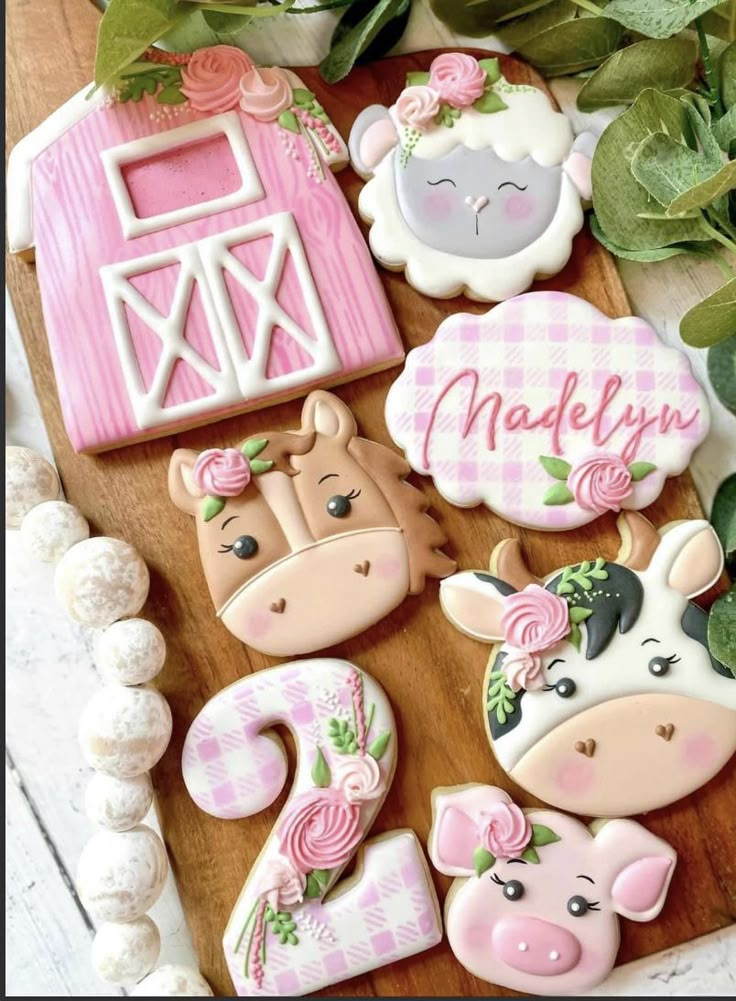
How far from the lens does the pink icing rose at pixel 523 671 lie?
1100 millimetres

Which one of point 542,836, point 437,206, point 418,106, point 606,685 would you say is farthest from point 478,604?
point 418,106

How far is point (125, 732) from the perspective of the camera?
1082mm

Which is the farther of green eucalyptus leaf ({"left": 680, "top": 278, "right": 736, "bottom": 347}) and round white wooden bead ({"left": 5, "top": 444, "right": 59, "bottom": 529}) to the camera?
round white wooden bead ({"left": 5, "top": 444, "right": 59, "bottom": 529})

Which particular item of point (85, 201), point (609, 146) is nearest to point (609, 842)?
point (609, 146)

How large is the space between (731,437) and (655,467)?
138mm

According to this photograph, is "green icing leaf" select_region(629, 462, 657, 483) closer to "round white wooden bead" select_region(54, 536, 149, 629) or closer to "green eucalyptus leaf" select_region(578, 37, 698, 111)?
"green eucalyptus leaf" select_region(578, 37, 698, 111)

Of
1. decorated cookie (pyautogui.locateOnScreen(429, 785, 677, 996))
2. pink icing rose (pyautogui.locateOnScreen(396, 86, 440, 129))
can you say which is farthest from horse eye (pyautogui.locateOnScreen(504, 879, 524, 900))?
pink icing rose (pyautogui.locateOnScreen(396, 86, 440, 129))

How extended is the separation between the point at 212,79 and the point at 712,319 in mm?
654

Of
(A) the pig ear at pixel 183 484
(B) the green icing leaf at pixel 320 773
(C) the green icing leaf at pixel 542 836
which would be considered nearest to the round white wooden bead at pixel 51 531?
(A) the pig ear at pixel 183 484

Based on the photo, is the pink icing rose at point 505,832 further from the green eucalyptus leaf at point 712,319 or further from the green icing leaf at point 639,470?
the green eucalyptus leaf at point 712,319

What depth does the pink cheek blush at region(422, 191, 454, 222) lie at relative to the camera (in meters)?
1.19

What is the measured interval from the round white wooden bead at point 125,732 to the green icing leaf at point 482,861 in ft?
1.21

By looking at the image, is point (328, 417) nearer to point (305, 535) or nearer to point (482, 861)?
point (305, 535)

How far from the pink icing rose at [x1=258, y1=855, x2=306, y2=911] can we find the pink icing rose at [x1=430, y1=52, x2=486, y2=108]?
0.92 metres
